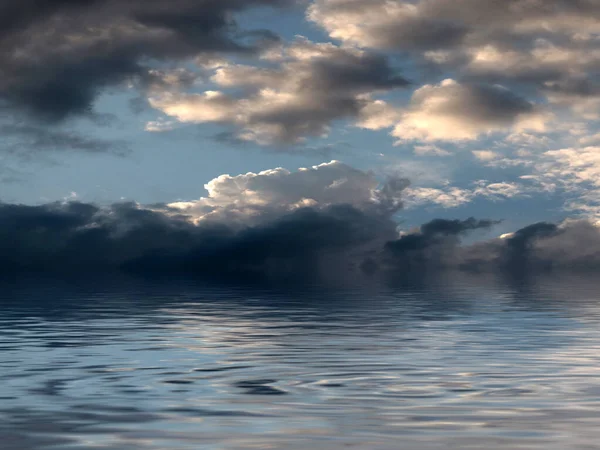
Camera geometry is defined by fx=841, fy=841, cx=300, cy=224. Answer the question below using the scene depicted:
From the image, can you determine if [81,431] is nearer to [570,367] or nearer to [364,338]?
[570,367]

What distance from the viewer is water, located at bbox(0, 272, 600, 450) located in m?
17.8

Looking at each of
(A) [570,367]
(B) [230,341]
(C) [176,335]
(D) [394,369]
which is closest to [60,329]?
(C) [176,335]

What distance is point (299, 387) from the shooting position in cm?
2525

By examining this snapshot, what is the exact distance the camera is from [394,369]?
2955cm

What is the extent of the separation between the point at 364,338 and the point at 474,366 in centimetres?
1262

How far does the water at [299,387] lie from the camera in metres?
17.8

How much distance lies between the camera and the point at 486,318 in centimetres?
5975

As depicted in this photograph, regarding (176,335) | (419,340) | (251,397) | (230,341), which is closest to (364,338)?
(419,340)

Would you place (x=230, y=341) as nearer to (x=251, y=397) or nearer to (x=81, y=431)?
(x=251, y=397)

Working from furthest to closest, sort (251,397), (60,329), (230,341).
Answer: (60,329) < (230,341) < (251,397)

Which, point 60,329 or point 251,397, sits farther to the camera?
point 60,329

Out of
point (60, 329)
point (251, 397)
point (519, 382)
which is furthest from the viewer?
point (60, 329)

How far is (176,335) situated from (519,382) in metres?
22.6

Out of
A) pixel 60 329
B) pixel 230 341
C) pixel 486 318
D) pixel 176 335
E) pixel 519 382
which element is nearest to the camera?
pixel 519 382
